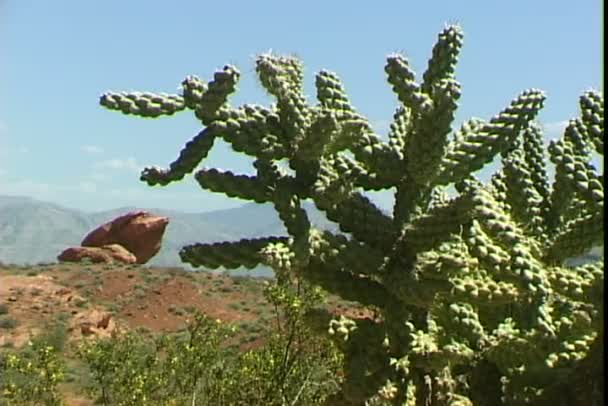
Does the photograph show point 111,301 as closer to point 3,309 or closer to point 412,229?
point 3,309

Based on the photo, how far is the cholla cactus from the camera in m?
4.05

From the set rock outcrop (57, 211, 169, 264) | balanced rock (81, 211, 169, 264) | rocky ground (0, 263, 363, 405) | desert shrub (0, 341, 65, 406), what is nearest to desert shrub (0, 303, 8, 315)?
rocky ground (0, 263, 363, 405)

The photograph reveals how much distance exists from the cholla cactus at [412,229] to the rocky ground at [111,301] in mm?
27173

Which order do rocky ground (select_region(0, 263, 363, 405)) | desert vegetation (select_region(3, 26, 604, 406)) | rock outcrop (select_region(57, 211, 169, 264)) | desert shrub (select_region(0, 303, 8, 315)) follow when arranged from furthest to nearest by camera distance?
rock outcrop (select_region(57, 211, 169, 264)) < desert shrub (select_region(0, 303, 8, 315)) < rocky ground (select_region(0, 263, 363, 405)) < desert vegetation (select_region(3, 26, 604, 406))

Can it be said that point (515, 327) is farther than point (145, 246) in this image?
No

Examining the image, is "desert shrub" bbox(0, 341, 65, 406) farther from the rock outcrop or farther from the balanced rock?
the balanced rock

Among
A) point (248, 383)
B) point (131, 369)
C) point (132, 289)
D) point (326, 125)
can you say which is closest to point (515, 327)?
point (326, 125)

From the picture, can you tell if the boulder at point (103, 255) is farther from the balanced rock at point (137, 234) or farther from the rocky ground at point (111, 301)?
the rocky ground at point (111, 301)

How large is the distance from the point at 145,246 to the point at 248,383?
46009mm

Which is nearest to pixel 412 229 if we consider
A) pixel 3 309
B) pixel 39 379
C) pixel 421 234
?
pixel 421 234

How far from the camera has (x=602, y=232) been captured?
421 centimetres

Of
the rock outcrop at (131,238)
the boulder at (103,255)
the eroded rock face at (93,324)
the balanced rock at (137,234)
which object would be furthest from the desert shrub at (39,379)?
the balanced rock at (137,234)

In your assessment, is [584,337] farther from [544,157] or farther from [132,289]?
[132,289]

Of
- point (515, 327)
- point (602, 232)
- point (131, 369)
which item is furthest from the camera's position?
point (131, 369)
